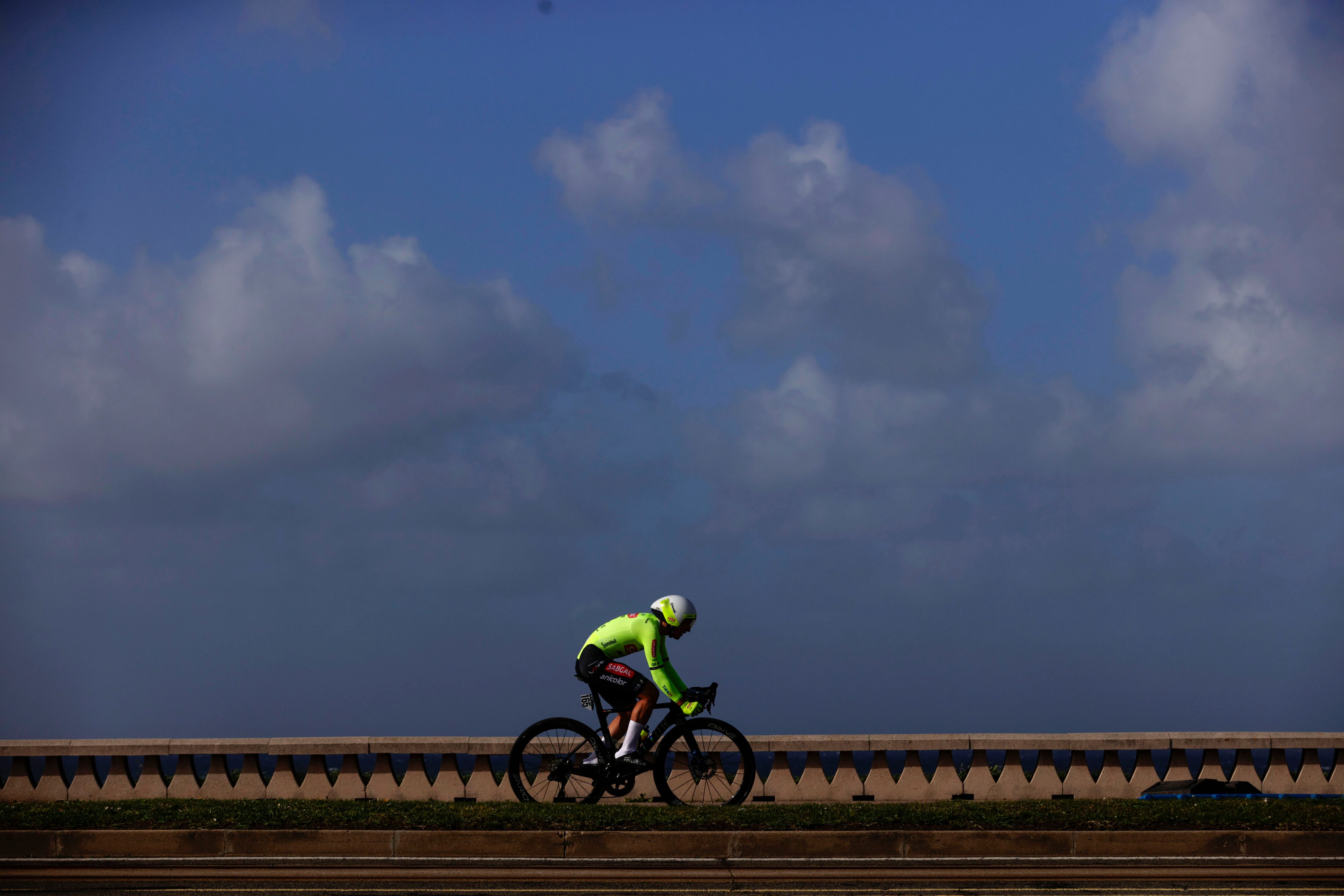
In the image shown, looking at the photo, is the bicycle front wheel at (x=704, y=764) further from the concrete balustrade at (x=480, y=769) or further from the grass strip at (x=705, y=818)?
the concrete balustrade at (x=480, y=769)

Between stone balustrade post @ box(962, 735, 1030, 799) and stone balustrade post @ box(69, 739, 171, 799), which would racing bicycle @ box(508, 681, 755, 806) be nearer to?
stone balustrade post @ box(962, 735, 1030, 799)

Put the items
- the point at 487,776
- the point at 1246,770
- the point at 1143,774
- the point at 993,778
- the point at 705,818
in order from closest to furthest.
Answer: the point at 705,818 < the point at 487,776 < the point at 993,778 < the point at 1143,774 < the point at 1246,770

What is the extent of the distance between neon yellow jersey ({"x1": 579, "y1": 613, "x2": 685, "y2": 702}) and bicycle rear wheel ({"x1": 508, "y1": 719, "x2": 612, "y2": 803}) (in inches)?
27.5

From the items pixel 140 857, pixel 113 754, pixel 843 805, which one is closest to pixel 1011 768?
pixel 843 805

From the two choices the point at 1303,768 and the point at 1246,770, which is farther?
the point at 1246,770

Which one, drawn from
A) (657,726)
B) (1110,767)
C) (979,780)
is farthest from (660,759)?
(1110,767)

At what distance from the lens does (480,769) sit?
12.6 meters

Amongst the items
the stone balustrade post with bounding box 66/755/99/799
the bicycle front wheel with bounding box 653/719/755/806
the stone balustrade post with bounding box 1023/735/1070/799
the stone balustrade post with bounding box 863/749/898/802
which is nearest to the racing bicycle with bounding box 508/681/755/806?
the bicycle front wheel with bounding box 653/719/755/806

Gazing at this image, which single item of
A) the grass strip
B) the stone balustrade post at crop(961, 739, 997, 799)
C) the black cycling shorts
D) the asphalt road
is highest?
the black cycling shorts

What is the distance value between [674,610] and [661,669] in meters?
0.50

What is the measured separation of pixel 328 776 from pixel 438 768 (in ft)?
3.51

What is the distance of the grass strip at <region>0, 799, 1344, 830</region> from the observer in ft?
30.4

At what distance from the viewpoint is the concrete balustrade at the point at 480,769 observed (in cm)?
1254

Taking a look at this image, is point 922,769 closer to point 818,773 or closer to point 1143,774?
point 818,773
